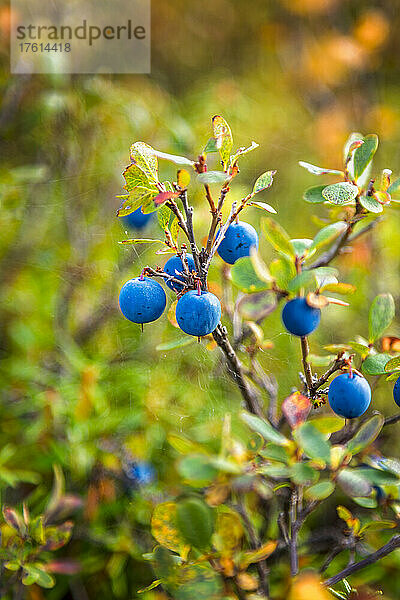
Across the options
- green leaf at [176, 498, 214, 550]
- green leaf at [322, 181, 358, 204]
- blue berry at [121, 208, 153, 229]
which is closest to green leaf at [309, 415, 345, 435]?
green leaf at [176, 498, 214, 550]

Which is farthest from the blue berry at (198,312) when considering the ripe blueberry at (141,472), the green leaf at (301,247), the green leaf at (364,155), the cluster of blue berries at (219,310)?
the ripe blueberry at (141,472)

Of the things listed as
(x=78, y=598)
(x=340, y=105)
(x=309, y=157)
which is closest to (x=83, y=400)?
(x=78, y=598)

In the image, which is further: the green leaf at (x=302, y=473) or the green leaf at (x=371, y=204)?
the green leaf at (x=371, y=204)

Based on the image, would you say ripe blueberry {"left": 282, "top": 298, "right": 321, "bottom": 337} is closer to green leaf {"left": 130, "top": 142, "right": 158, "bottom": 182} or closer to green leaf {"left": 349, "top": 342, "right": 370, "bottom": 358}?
green leaf {"left": 349, "top": 342, "right": 370, "bottom": 358}

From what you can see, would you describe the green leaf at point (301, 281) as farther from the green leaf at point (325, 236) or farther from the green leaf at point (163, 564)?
the green leaf at point (163, 564)

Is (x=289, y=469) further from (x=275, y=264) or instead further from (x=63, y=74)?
(x=63, y=74)

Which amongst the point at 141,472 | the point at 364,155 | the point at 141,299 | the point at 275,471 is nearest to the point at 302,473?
the point at 275,471
